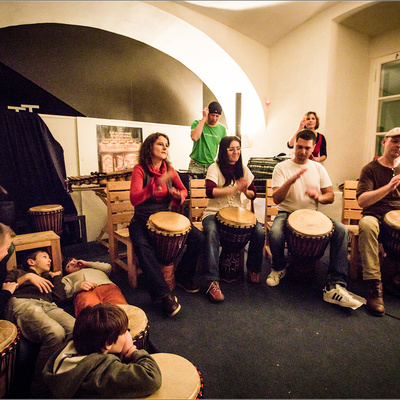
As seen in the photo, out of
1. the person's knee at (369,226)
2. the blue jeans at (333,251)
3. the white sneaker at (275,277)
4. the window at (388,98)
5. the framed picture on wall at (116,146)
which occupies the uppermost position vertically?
the window at (388,98)

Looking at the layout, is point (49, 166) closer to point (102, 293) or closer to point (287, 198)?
point (102, 293)

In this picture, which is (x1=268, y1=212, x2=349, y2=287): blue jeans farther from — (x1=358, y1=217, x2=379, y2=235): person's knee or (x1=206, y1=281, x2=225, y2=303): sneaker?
(x1=206, y1=281, x2=225, y2=303): sneaker

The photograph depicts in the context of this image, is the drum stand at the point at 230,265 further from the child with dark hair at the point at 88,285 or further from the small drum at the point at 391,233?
the small drum at the point at 391,233

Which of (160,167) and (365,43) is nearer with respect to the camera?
(160,167)

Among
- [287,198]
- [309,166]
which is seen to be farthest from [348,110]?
[287,198]

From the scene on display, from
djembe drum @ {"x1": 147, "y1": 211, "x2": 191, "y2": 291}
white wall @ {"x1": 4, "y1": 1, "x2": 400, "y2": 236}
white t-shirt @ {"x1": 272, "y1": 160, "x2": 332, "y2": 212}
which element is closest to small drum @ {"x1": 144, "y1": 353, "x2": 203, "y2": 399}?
djembe drum @ {"x1": 147, "y1": 211, "x2": 191, "y2": 291}

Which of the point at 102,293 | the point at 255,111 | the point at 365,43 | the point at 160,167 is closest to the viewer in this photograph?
the point at 102,293

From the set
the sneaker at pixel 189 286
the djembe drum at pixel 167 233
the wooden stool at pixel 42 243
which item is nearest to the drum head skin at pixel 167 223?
the djembe drum at pixel 167 233

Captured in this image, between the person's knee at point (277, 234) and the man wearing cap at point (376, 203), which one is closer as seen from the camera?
the man wearing cap at point (376, 203)

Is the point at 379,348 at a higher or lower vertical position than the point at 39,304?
lower

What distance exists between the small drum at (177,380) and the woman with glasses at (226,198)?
49.0 inches

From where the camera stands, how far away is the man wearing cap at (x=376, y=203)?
7.06ft

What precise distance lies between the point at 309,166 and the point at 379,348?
5.15ft

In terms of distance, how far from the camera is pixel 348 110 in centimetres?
404
